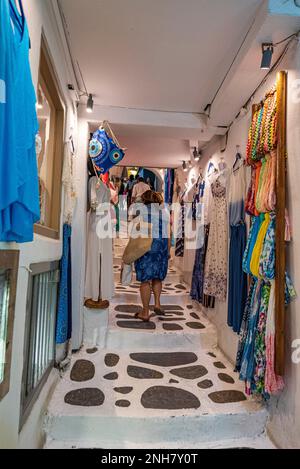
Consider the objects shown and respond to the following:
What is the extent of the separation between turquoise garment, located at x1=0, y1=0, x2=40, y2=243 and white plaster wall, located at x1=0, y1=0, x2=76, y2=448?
0.18 meters

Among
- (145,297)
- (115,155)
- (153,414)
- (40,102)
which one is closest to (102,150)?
(115,155)

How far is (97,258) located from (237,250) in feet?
4.54

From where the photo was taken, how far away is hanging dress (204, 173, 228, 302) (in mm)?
2630

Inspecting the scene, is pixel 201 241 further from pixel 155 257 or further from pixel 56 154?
pixel 56 154

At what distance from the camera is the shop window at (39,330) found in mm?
1438

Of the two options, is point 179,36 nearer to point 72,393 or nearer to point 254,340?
point 254,340

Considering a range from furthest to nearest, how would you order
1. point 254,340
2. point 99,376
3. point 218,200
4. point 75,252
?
point 218,200 → point 75,252 → point 99,376 → point 254,340

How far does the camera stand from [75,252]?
8.38ft

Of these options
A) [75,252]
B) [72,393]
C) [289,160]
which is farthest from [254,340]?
[75,252]

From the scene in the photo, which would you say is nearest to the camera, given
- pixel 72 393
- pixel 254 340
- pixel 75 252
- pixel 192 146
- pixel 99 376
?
pixel 254 340

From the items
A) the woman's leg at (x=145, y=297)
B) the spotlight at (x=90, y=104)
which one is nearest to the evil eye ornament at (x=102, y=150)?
the spotlight at (x=90, y=104)

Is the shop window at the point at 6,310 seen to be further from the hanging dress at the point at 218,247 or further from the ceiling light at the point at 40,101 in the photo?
the hanging dress at the point at 218,247
